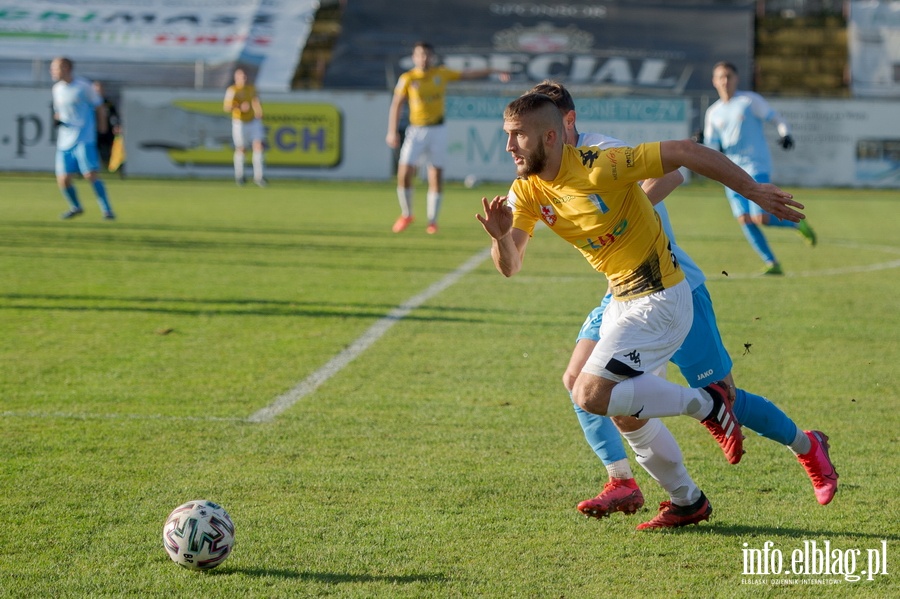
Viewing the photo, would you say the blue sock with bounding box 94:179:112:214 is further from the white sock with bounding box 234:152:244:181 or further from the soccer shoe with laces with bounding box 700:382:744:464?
the soccer shoe with laces with bounding box 700:382:744:464

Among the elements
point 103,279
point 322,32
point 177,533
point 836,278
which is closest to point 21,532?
point 177,533

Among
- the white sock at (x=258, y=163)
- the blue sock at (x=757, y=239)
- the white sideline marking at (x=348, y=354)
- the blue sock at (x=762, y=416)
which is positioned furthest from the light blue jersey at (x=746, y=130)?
the white sock at (x=258, y=163)

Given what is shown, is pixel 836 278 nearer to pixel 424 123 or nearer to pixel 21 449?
pixel 424 123

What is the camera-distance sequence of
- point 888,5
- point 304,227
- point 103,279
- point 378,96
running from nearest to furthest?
point 103,279
point 304,227
point 378,96
point 888,5

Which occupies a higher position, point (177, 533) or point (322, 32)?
point (322, 32)

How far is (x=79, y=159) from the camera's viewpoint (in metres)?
16.5

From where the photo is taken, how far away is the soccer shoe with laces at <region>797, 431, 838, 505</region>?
4363mm

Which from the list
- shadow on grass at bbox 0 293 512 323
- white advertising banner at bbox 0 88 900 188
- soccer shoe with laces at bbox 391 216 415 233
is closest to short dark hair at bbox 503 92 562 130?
shadow on grass at bbox 0 293 512 323

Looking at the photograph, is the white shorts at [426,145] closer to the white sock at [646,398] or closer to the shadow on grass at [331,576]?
the white sock at [646,398]

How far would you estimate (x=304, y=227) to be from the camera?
15617mm

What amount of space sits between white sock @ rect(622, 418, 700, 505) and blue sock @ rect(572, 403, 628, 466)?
0.09m

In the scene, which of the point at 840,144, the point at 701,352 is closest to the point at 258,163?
the point at 840,144

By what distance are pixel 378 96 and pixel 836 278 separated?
16.1m

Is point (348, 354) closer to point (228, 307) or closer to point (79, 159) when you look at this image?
point (228, 307)
